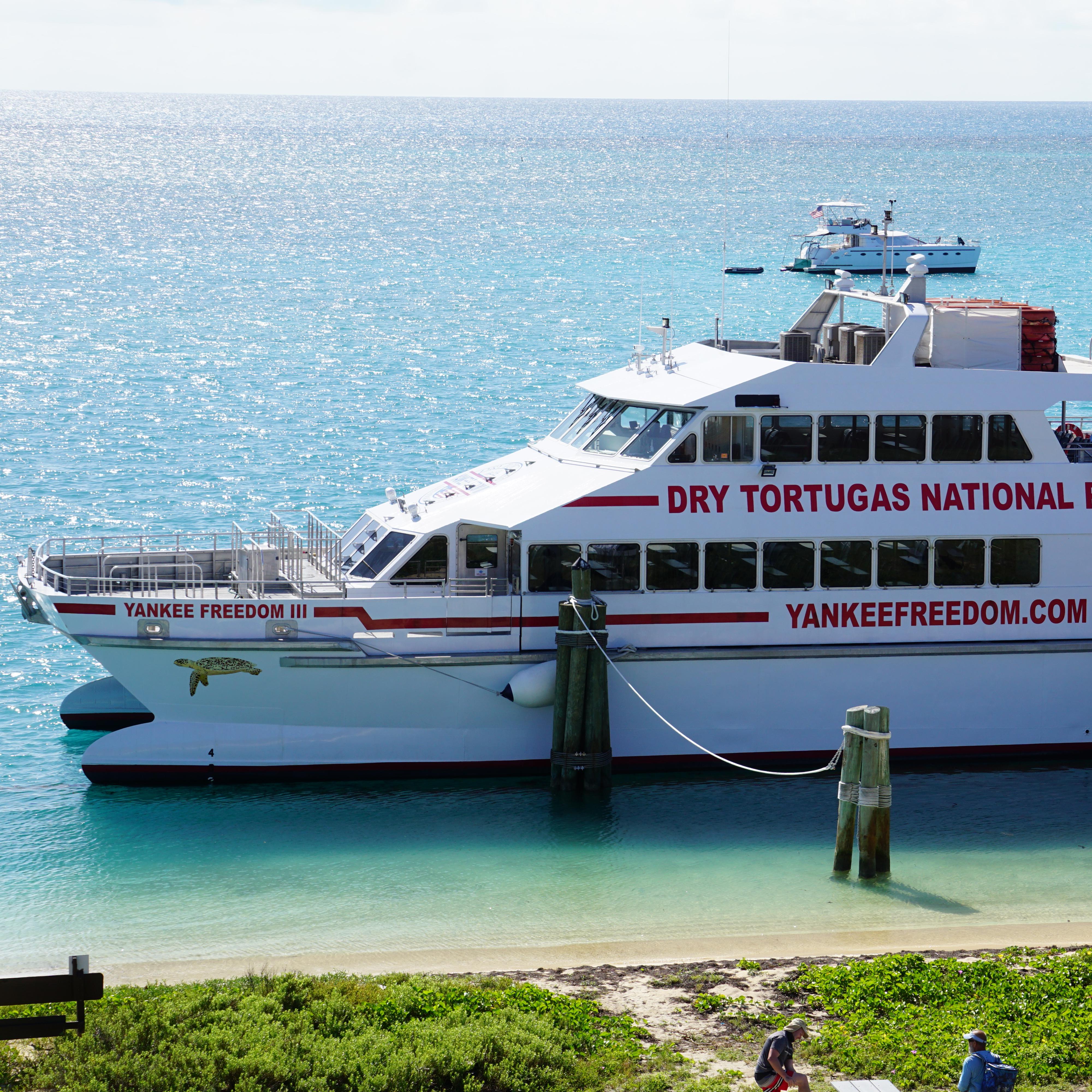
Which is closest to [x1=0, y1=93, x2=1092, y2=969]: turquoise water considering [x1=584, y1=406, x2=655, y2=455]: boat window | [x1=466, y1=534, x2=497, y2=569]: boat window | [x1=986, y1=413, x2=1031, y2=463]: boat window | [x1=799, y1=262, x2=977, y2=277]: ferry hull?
[x1=799, y1=262, x2=977, y2=277]: ferry hull

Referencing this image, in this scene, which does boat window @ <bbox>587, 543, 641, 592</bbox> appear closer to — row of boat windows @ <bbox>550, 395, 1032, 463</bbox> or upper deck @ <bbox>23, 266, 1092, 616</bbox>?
upper deck @ <bbox>23, 266, 1092, 616</bbox>

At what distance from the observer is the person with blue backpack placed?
387 inches

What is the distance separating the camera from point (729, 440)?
1872cm

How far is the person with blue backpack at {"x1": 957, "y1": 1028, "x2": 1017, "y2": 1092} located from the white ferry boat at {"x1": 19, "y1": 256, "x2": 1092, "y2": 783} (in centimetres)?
904

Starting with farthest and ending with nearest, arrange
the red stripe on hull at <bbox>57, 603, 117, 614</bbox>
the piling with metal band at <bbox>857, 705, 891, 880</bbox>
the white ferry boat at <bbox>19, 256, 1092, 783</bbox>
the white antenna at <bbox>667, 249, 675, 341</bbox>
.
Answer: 1. the white antenna at <bbox>667, 249, 675, 341</bbox>
2. the white ferry boat at <bbox>19, 256, 1092, 783</bbox>
3. the red stripe on hull at <bbox>57, 603, 117, 614</bbox>
4. the piling with metal band at <bbox>857, 705, 891, 880</bbox>

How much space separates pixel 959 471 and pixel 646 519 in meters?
4.05

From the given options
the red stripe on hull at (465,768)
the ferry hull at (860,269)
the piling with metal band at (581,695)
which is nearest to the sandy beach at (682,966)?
the piling with metal band at (581,695)

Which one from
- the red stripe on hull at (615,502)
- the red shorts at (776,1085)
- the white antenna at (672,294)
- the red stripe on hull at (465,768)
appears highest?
the white antenna at (672,294)

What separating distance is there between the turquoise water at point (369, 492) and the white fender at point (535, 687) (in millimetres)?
1272

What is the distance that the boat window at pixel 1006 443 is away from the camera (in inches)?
754

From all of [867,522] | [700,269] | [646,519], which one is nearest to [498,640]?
[646,519]

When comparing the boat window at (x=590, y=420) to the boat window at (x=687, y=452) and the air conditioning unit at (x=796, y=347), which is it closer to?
the boat window at (x=687, y=452)

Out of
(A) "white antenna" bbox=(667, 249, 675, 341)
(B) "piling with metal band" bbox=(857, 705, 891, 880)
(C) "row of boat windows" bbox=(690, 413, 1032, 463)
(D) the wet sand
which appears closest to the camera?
(D) the wet sand

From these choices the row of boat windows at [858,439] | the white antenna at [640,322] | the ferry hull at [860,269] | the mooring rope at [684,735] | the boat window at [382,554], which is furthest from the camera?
the ferry hull at [860,269]
